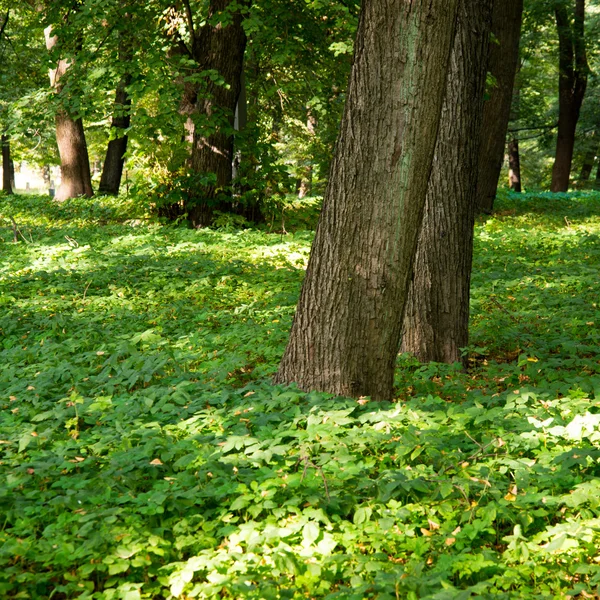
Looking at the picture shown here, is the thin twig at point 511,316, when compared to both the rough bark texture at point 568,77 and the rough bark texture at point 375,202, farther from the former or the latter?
the rough bark texture at point 568,77

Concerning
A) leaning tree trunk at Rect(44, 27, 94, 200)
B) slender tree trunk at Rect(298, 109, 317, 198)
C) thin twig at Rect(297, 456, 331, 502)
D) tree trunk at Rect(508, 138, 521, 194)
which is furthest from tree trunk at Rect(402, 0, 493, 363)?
tree trunk at Rect(508, 138, 521, 194)

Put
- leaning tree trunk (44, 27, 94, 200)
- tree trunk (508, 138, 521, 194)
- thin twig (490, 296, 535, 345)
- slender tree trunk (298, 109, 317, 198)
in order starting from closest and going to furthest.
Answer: thin twig (490, 296, 535, 345), leaning tree trunk (44, 27, 94, 200), slender tree trunk (298, 109, 317, 198), tree trunk (508, 138, 521, 194)

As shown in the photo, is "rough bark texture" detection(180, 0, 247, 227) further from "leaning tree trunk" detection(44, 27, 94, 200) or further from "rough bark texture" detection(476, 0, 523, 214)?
"leaning tree trunk" detection(44, 27, 94, 200)

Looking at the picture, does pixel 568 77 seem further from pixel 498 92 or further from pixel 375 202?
pixel 375 202

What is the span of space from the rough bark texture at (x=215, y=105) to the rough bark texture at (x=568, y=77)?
12.4m

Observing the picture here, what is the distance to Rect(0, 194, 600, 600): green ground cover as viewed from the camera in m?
3.04

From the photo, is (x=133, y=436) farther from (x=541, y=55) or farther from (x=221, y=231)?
(x=541, y=55)

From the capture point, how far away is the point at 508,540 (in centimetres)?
319

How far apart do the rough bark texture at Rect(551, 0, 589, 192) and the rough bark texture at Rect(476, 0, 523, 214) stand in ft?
25.3

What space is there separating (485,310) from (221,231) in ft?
20.6

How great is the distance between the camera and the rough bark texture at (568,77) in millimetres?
21375

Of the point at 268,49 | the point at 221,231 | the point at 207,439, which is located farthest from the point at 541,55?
the point at 207,439

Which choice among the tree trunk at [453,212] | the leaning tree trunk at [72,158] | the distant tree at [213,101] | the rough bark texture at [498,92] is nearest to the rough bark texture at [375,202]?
the tree trunk at [453,212]

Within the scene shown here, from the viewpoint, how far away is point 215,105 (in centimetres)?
1268
